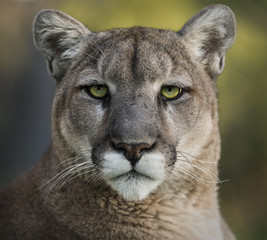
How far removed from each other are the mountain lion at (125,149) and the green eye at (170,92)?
1cm

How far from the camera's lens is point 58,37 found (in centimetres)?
676

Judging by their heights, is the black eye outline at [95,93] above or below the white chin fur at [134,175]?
above

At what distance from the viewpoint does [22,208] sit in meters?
6.19

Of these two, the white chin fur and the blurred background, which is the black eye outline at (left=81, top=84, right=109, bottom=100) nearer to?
the white chin fur

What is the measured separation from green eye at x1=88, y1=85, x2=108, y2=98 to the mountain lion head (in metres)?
0.01

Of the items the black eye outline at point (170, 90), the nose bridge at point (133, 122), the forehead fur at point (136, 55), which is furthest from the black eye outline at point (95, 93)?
the black eye outline at point (170, 90)

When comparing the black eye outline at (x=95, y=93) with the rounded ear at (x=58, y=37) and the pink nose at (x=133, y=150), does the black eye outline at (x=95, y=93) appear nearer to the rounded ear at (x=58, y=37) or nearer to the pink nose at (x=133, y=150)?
the rounded ear at (x=58, y=37)

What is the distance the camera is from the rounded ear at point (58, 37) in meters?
6.64

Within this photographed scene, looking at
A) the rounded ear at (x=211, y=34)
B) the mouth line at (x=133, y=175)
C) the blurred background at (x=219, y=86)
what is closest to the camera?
the mouth line at (x=133, y=175)

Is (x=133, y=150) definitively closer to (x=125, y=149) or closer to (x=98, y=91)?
(x=125, y=149)

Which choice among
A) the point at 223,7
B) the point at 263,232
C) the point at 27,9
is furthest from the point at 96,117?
the point at 27,9

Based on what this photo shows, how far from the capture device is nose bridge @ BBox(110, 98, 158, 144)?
5301 millimetres

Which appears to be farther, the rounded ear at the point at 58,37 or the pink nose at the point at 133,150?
the rounded ear at the point at 58,37

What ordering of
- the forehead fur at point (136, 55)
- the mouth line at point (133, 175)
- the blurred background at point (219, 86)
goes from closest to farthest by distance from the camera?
the mouth line at point (133, 175), the forehead fur at point (136, 55), the blurred background at point (219, 86)
